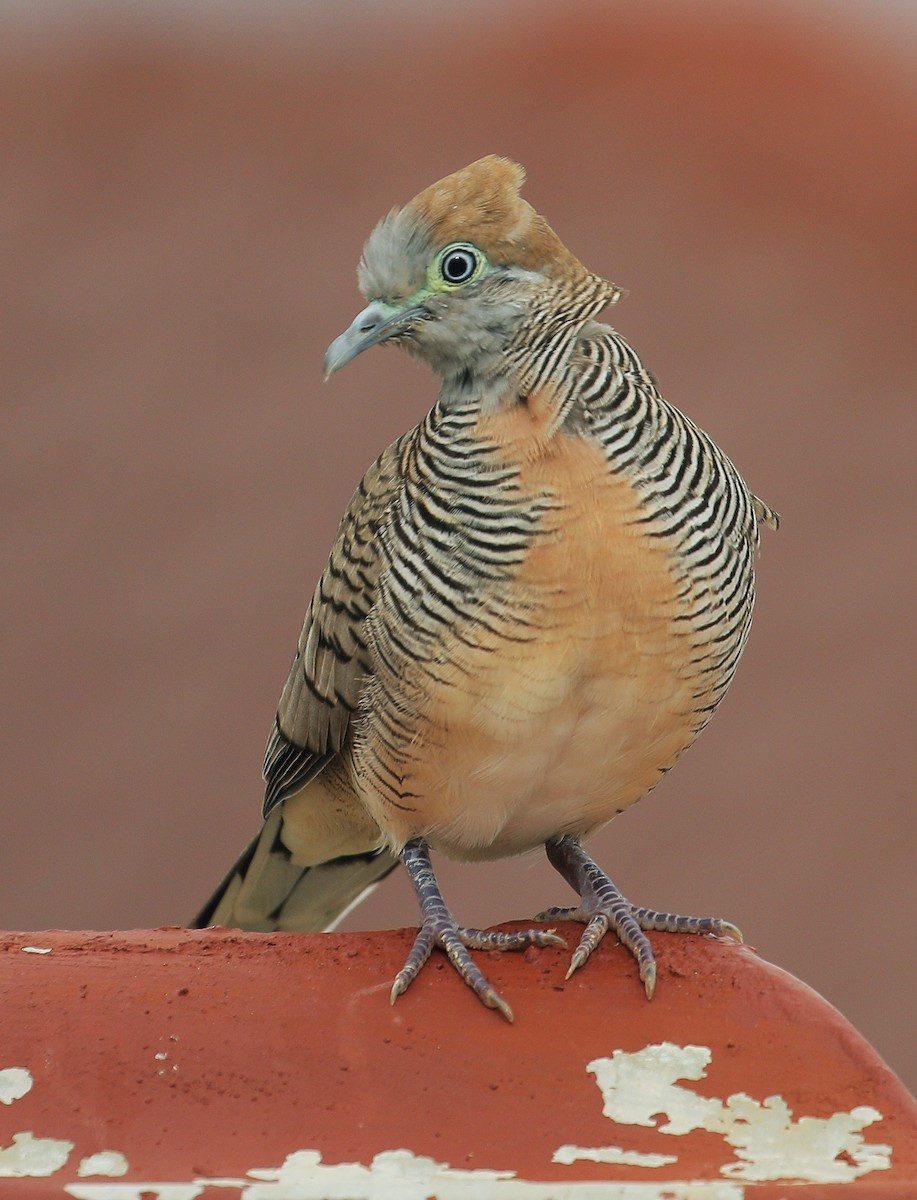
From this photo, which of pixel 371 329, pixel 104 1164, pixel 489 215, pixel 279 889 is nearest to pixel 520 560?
pixel 371 329

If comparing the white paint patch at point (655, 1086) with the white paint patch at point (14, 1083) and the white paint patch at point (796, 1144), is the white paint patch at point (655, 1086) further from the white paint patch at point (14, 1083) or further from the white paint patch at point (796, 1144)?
the white paint patch at point (14, 1083)

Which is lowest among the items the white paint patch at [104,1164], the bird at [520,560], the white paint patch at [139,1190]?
the white paint patch at [104,1164]

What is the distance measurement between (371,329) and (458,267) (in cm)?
16

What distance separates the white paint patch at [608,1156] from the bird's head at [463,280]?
1.09 meters

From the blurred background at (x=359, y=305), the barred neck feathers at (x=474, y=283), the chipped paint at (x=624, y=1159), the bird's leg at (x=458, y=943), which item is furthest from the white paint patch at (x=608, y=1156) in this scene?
the blurred background at (x=359, y=305)

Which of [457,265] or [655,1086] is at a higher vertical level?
[457,265]

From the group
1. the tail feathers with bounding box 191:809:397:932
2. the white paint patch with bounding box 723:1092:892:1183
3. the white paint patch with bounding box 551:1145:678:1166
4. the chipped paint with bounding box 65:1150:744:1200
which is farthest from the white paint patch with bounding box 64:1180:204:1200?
the tail feathers with bounding box 191:809:397:932

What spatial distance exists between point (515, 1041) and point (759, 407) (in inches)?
122

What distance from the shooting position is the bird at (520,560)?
2223mm

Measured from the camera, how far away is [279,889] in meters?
2.99

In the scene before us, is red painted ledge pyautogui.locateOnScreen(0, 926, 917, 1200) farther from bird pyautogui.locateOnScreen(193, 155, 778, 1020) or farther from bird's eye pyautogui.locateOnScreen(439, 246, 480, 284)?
bird's eye pyautogui.locateOnScreen(439, 246, 480, 284)

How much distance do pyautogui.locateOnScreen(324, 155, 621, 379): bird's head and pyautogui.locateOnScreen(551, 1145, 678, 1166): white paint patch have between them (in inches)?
43.0

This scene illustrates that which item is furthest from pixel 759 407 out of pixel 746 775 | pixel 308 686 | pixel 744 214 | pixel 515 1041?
pixel 515 1041

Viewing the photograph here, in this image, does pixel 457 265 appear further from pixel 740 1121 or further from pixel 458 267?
pixel 740 1121
